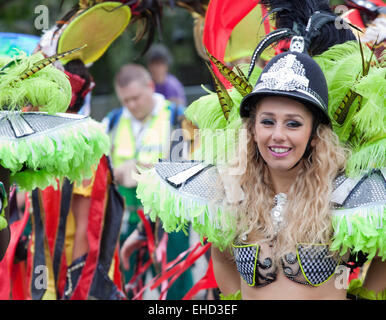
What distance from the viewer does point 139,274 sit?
5449 mm

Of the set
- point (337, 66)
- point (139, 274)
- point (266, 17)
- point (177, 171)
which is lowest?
point (139, 274)

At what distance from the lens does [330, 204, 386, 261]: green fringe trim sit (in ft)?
8.64

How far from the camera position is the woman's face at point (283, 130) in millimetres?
2779

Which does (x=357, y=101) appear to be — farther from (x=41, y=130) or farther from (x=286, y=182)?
(x=41, y=130)

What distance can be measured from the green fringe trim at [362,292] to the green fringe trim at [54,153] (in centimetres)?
133

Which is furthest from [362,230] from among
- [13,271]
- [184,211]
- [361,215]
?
[13,271]

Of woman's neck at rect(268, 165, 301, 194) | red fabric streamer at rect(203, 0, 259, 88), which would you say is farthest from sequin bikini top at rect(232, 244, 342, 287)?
red fabric streamer at rect(203, 0, 259, 88)

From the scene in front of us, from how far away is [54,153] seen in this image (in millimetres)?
3186

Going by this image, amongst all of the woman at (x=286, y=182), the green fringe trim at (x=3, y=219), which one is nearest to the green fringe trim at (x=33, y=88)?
the green fringe trim at (x=3, y=219)

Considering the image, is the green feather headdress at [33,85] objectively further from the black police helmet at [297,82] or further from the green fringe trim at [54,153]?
the black police helmet at [297,82]

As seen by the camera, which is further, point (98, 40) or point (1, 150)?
point (98, 40)

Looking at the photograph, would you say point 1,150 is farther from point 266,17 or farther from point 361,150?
point 361,150
